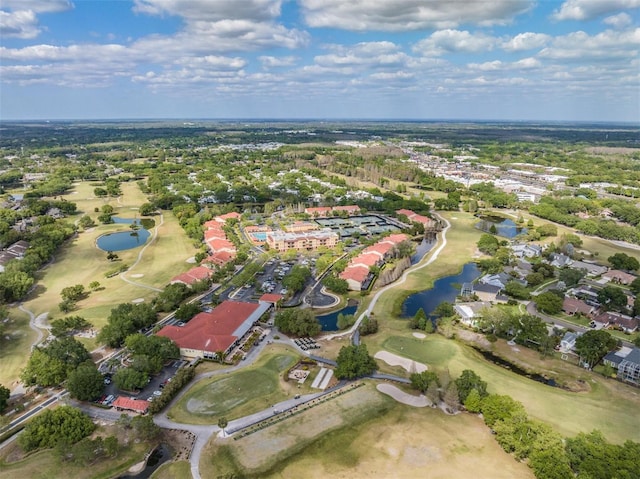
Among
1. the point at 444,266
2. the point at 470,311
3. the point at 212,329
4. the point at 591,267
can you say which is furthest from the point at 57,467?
the point at 591,267

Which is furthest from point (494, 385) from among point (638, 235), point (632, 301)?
point (638, 235)

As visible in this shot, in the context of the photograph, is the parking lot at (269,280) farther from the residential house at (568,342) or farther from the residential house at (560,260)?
the residential house at (560,260)

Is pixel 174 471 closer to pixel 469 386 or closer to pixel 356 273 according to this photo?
pixel 469 386

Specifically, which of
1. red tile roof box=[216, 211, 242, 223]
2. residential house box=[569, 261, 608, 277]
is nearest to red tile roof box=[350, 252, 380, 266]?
residential house box=[569, 261, 608, 277]

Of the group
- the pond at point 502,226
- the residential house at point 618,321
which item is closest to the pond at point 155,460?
the residential house at point 618,321

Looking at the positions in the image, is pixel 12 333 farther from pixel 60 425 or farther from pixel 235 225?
pixel 235 225

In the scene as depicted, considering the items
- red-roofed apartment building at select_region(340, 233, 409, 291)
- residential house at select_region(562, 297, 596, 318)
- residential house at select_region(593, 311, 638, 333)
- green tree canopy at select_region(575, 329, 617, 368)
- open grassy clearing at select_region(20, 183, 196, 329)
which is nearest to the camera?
green tree canopy at select_region(575, 329, 617, 368)

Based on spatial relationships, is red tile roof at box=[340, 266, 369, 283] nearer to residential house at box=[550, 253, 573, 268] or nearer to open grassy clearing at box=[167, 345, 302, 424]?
open grassy clearing at box=[167, 345, 302, 424]
